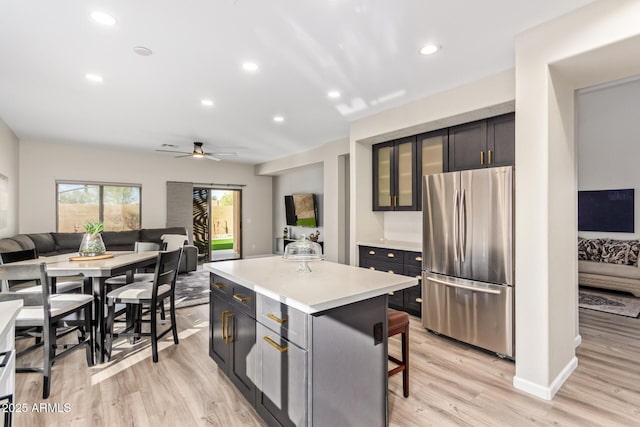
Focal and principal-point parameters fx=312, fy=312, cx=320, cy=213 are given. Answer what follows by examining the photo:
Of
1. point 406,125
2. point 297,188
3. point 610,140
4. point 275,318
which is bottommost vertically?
point 275,318

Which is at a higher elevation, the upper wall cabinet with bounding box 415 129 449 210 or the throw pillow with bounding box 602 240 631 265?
the upper wall cabinet with bounding box 415 129 449 210

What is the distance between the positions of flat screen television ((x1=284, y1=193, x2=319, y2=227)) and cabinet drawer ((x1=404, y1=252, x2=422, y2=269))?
3798 mm

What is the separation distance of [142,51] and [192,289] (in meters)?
3.85

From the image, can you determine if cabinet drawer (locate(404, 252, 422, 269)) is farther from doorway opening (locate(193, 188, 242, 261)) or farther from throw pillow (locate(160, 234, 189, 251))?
doorway opening (locate(193, 188, 242, 261))

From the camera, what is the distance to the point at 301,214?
776cm

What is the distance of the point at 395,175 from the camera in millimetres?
4320

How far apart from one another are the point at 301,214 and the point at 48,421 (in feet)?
19.9

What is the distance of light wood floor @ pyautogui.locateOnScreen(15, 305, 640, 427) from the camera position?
2012mm

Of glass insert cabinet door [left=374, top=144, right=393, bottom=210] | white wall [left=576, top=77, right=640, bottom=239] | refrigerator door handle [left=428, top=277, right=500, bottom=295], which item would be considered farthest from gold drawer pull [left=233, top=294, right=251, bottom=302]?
white wall [left=576, top=77, right=640, bottom=239]

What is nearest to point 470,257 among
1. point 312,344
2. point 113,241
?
point 312,344

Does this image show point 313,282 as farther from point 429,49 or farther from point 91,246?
point 91,246

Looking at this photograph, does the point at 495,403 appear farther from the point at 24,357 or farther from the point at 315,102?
the point at 24,357

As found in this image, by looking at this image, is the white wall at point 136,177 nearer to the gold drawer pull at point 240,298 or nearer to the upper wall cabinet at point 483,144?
the gold drawer pull at point 240,298

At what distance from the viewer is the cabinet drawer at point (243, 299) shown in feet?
6.44
